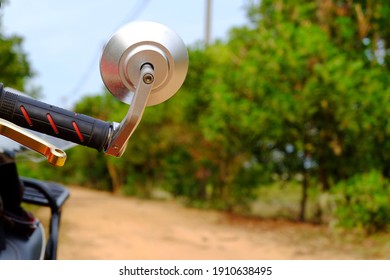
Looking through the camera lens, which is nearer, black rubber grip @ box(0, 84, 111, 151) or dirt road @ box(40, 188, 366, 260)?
black rubber grip @ box(0, 84, 111, 151)

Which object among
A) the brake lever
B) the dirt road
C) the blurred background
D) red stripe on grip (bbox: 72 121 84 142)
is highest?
the blurred background

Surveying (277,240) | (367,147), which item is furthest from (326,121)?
(277,240)

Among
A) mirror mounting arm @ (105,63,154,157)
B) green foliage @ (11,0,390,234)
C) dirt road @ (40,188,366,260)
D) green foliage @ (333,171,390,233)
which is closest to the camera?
mirror mounting arm @ (105,63,154,157)

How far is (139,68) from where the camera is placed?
1177mm

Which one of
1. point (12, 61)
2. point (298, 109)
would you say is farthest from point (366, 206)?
point (12, 61)

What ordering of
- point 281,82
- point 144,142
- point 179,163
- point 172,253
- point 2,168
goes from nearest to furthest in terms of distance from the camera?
1. point 2,168
2. point 172,253
3. point 281,82
4. point 179,163
5. point 144,142

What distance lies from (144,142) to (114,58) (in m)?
18.5

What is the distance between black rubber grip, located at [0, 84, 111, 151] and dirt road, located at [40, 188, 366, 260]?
614 cm

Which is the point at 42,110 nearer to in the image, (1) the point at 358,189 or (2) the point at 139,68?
(2) the point at 139,68

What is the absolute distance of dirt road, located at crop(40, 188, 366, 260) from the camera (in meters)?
7.84

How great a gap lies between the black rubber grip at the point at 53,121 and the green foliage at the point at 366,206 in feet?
29.3

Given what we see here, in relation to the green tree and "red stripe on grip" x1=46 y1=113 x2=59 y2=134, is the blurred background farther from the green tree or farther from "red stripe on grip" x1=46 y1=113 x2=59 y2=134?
"red stripe on grip" x1=46 y1=113 x2=59 y2=134

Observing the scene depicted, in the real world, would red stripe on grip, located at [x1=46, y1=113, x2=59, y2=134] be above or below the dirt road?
below

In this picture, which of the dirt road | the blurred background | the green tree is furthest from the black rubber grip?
the green tree
